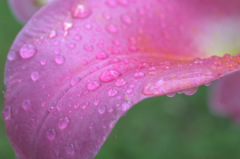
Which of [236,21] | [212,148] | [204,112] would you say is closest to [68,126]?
[236,21]

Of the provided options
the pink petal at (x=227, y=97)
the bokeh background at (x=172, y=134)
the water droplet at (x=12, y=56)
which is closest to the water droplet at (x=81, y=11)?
the water droplet at (x=12, y=56)

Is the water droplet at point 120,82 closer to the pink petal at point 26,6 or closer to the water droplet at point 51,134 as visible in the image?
the water droplet at point 51,134

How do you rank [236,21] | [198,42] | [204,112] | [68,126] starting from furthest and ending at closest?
[204,112]
[236,21]
[198,42]
[68,126]

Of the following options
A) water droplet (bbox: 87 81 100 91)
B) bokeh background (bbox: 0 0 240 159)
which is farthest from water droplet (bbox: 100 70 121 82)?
bokeh background (bbox: 0 0 240 159)

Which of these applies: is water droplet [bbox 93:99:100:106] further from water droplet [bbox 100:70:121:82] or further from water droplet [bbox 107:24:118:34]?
water droplet [bbox 107:24:118:34]

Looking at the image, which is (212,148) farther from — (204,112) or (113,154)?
(113,154)

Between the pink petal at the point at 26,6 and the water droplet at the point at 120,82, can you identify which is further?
the pink petal at the point at 26,6

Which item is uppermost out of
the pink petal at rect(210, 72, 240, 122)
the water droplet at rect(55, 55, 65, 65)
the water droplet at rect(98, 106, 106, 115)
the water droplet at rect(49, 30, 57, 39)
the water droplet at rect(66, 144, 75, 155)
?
the water droplet at rect(49, 30, 57, 39)
